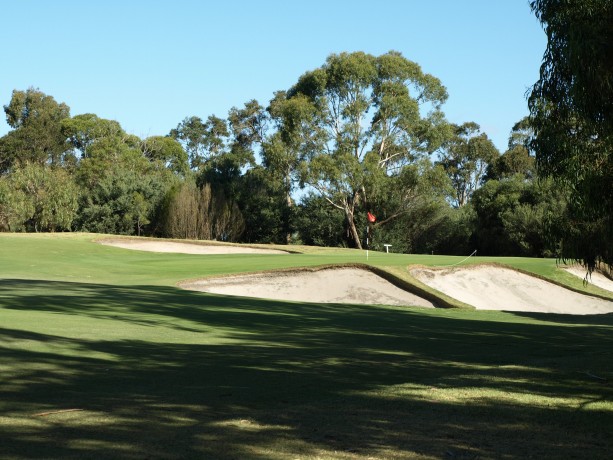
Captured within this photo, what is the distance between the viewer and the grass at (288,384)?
6.07 meters

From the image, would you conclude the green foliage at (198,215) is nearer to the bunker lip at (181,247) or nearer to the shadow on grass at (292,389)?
the bunker lip at (181,247)

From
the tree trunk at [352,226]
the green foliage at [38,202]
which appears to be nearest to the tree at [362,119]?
the tree trunk at [352,226]

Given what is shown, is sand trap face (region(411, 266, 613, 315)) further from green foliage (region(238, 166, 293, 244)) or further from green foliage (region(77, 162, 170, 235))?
green foliage (region(77, 162, 170, 235))

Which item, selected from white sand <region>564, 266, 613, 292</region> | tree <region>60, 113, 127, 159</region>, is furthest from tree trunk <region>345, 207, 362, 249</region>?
tree <region>60, 113, 127, 159</region>

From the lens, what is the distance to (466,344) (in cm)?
1415

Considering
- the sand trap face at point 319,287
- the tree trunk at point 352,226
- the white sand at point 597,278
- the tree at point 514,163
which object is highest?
the tree at point 514,163

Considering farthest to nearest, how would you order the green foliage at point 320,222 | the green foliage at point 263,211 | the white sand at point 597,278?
the green foliage at point 263,211 → the green foliage at point 320,222 → the white sand at point 597,278

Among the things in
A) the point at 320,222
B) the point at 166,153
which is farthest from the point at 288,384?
the point at 166,153

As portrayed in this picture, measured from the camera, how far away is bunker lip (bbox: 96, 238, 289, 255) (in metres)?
47.6

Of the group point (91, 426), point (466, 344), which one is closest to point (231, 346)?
point (466, 344)

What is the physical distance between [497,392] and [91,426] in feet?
14.3

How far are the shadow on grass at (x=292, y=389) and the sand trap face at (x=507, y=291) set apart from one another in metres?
14.1

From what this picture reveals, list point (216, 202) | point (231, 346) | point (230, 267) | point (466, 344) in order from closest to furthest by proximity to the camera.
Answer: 1. point (231, 346)
2. point (466, 344)
3. point (230, 267)
4. point (216, 202)

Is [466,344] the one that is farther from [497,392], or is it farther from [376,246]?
[376,246]
